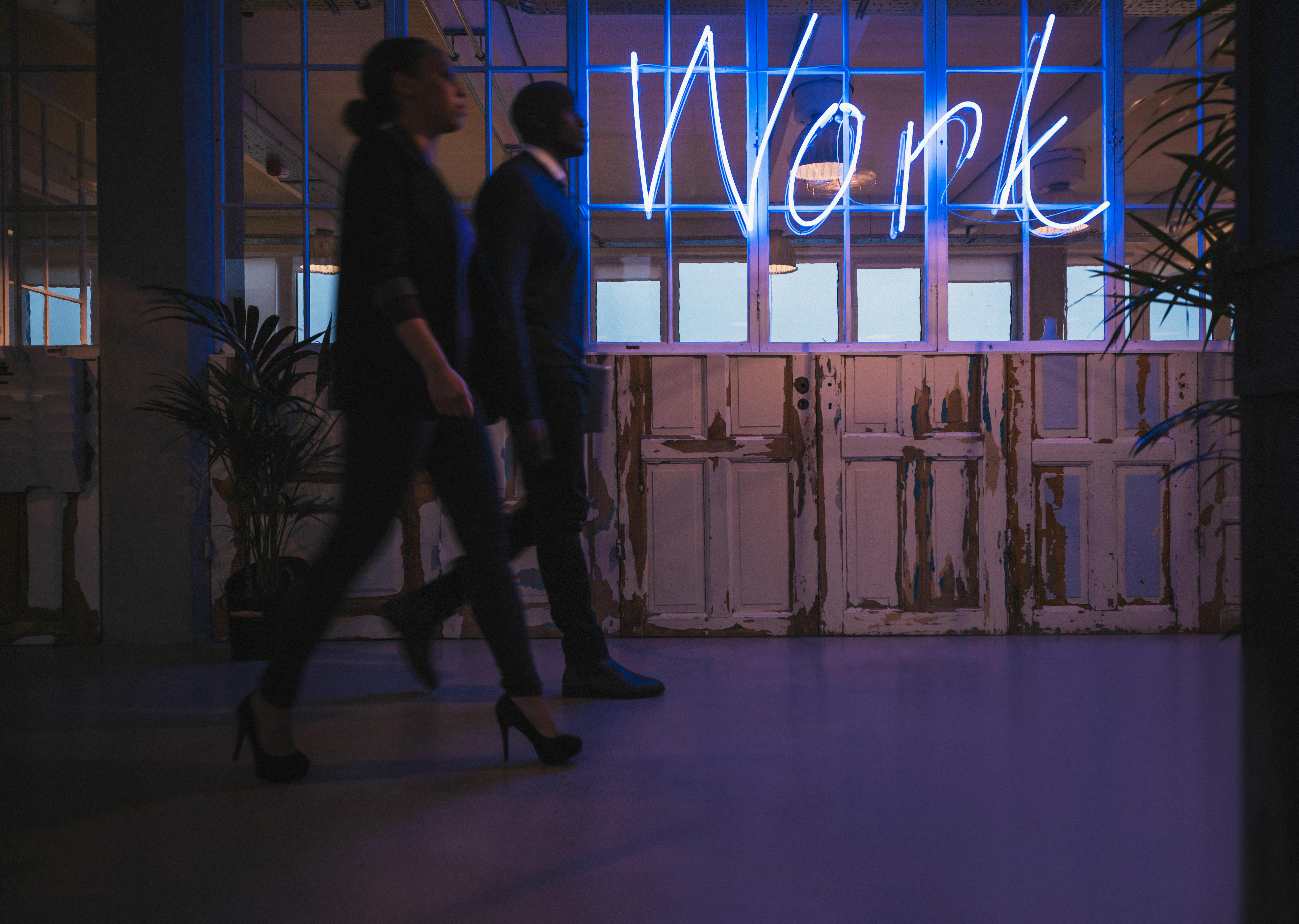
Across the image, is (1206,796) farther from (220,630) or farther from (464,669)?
(220,630)

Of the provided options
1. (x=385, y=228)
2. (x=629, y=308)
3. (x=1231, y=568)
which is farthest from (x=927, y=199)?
(x=629, y=308)

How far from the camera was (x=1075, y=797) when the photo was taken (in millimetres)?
1556

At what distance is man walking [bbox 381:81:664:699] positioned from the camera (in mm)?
2039

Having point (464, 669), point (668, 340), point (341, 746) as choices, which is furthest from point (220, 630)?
point (668, 340)

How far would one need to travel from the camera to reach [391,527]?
170 cm

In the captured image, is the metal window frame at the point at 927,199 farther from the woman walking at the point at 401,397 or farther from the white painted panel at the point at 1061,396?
the woman walking at the point at 401,397

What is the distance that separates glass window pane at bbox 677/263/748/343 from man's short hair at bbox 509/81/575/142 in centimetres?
1221

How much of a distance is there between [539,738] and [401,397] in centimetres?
75

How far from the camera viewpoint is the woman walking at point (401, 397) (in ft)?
5.28

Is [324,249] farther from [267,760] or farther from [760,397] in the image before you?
[267,760]

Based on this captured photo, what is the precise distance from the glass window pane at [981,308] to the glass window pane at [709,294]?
3.89m

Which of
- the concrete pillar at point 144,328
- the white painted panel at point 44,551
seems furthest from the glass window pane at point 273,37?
the white painted panel at point 44,551

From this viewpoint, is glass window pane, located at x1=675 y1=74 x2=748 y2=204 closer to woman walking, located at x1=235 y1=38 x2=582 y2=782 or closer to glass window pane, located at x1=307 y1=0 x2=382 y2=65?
glass window pane, located at x1=307 y1=0 x2=382 y2=65

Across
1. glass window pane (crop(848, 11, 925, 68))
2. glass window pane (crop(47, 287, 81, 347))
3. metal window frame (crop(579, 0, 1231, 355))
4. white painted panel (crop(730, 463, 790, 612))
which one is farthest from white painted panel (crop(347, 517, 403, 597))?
glass window pane (crop(47, 287, 81, 347))
